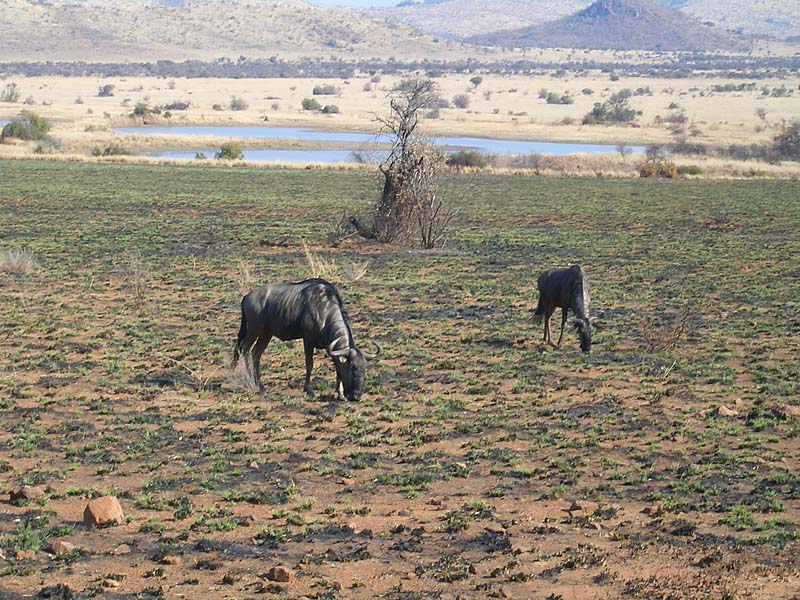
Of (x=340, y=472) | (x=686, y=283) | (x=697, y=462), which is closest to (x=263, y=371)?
(x=340, y=472)

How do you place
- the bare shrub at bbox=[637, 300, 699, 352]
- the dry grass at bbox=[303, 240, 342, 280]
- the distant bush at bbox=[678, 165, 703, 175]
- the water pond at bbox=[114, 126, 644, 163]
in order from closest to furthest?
the bare shrub at bbox=[637, 300, 699, 352], the dry grass at bbox=[303, 240, 342, 280], the distant bush at bbox=[678, 165, 703, 175], the water pond at bbox=[114, 126, 644, 163]

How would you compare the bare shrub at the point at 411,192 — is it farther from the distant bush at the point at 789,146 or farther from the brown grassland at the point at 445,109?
the distant bush at the point at 789,146

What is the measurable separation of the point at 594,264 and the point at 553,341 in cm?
958

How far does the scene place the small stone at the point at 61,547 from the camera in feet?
29.3

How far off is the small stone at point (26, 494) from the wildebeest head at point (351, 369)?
13.0ft

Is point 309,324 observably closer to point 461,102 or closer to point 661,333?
point 661,333

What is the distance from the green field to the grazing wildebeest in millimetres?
409

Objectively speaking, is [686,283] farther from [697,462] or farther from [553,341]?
[697,462]

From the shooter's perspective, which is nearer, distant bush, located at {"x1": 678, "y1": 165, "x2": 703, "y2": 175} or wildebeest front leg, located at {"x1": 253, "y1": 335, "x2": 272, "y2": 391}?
wildebeest front leg, located at {"x1": 253, "y1": 335, "x2": 272, "y2": 391}

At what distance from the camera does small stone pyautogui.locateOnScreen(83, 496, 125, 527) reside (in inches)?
379

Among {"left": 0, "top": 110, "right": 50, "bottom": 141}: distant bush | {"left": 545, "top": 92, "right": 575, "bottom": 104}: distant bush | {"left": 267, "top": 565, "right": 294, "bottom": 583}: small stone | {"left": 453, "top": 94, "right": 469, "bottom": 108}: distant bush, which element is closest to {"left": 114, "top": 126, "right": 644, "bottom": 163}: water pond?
{"left": 0, "top": 110, "right": 50, "bottom": 141}: distant bush

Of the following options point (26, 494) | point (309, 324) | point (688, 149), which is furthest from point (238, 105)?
point (26, 494)

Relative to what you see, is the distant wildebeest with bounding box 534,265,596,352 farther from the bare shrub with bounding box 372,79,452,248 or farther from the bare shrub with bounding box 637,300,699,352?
the bare shrub with bounding box 372,79,452,248

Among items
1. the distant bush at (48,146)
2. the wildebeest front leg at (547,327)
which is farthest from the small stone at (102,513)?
the distant bush at (48,146)
